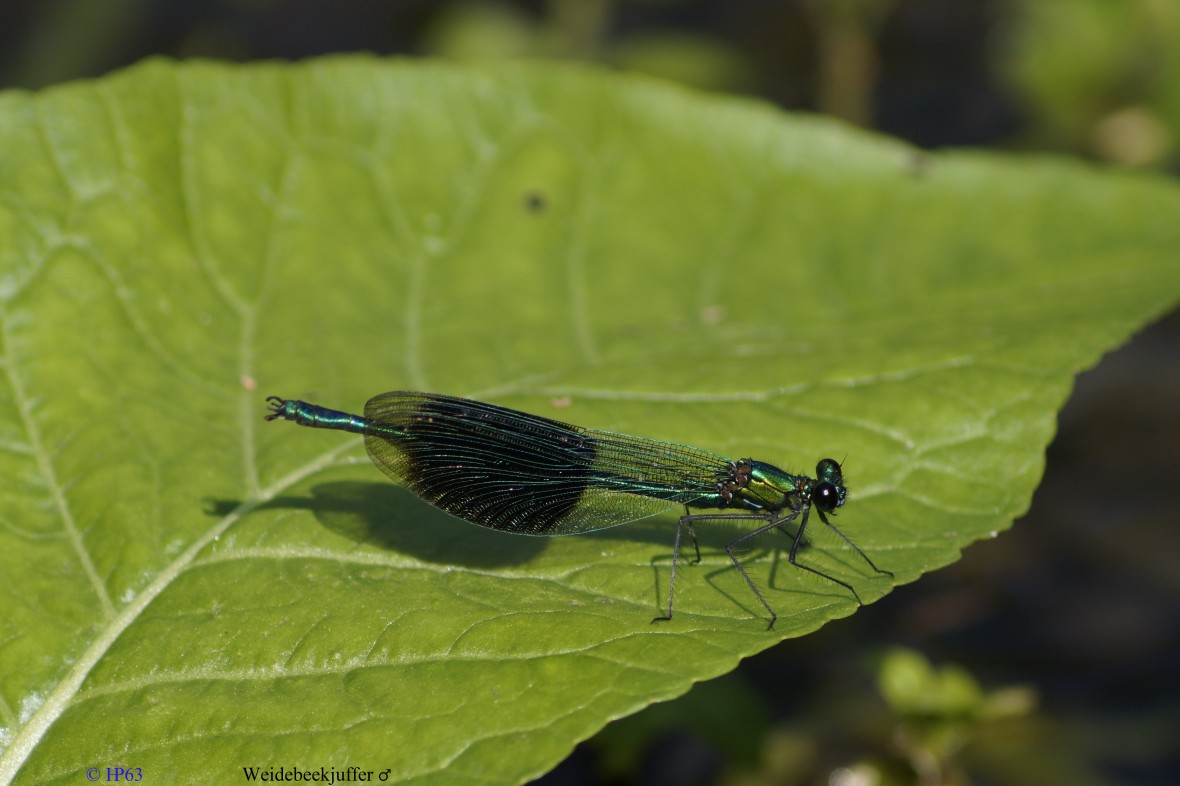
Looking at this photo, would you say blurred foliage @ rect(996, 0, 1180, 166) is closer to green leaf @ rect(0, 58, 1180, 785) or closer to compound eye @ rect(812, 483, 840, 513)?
green leaf @ rect(0, 58, 1180, 785)

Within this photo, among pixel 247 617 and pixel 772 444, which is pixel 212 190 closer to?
pixel 247 617

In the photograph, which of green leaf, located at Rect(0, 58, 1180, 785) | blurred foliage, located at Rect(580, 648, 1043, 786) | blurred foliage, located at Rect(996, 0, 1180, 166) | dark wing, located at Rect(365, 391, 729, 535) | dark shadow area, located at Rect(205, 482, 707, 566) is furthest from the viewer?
blurred foliage, located at Rect(996, 0, 1180, 166)

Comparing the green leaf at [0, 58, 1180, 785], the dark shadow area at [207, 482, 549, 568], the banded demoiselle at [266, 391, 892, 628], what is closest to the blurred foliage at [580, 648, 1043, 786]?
the banded demoiselle at [266, 391, 892, 628]

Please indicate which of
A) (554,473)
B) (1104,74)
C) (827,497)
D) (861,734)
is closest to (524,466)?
(554,473)

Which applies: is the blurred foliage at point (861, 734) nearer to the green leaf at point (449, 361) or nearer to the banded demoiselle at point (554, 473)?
the banded demoiselle at point (554, 473)

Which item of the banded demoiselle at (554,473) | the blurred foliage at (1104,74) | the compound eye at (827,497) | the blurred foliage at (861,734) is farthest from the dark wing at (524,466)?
the blurred foliage at (1104,74)

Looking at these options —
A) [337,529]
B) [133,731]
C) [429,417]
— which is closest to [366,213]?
[429,417]

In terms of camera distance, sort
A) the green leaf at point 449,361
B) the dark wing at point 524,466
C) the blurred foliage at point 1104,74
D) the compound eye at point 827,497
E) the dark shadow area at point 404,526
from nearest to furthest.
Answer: the green leaf at point 449,361, the dark shadow area at point 404,526, the dark wing at point 524,466, the compound eye at point 827,497, the blurred foliage at point 1104,74

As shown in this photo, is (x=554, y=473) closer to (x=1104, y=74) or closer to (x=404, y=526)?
(x=404, y=526)
